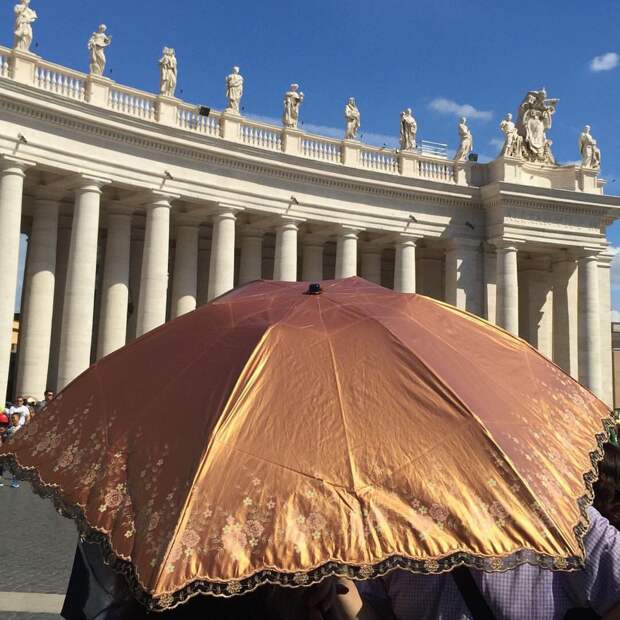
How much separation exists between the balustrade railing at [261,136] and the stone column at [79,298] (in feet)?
31.6

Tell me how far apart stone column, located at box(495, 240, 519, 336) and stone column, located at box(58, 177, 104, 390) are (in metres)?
23.5

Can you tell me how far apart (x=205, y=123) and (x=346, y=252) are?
10.7m

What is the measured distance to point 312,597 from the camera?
3842 mm

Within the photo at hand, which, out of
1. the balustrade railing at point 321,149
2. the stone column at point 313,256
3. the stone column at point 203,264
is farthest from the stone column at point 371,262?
the stone column at point 203,264

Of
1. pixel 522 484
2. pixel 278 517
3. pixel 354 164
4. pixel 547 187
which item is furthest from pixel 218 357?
pixel 547 187

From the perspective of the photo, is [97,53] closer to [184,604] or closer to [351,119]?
[351,119]

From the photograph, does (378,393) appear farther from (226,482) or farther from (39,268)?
(39,268)

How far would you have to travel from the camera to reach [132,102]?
35.6m

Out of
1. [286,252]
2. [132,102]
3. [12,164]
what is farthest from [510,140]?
[12,164]

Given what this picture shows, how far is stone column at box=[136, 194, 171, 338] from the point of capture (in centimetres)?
3469

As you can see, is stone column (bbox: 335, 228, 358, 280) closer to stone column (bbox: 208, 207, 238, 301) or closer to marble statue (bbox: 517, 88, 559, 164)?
stone column (bbox: 208, 207, 238, 301)

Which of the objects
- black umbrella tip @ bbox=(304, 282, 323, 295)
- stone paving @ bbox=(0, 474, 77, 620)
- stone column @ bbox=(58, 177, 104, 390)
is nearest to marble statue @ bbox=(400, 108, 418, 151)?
stone column @ bbox=(58, 177, 104, 390)

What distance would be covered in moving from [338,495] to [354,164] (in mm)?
40068

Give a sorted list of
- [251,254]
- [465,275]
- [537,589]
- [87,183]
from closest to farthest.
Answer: [537,589] < [87,183] < [251,254] < [465,275]
